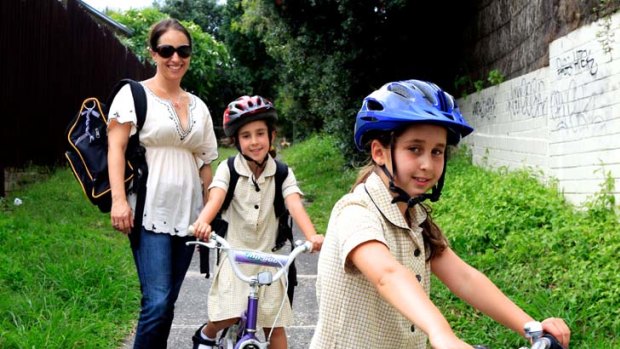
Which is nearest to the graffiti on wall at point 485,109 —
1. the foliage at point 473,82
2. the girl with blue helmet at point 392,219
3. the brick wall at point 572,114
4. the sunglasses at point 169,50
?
the foliage at point 473,82

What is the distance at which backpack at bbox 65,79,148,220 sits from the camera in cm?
350

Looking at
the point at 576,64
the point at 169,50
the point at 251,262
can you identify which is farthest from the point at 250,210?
the point at 576,64

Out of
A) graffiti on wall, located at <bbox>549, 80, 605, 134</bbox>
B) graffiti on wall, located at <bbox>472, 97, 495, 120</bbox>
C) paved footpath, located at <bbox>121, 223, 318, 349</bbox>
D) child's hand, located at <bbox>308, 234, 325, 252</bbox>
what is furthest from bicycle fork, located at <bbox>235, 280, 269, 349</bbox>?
graffiti on wall, located at <bbox>472, 97, 495, 120</bbox>

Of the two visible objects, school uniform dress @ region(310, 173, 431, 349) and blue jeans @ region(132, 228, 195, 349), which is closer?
school uniform dress @ region(310, 173, 431, 349)

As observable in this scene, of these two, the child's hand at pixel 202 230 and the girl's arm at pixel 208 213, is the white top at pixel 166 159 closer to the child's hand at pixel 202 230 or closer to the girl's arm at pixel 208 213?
the girl's arm at pixel 208 213

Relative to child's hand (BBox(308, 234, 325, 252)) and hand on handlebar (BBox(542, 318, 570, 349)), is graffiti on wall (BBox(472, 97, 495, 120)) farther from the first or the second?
hand on handlebar (BBox(542, 318, 570, 349))

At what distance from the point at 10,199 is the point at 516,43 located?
6.52 m

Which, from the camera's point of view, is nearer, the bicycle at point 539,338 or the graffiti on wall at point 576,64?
the bicycle at point 539,338

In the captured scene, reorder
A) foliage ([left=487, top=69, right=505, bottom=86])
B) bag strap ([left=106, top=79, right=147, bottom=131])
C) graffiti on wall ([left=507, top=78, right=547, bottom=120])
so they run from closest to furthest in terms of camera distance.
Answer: bag strap ([left=106, top=79, right=147, bottom=131]), graffiti on wall ([left=507, top=78, right=547, bottom=120]), foliage ([left=487, top=69, right=505, bottom=86])

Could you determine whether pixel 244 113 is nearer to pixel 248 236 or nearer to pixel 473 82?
pixel 248 236

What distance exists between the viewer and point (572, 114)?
6707 millimetres

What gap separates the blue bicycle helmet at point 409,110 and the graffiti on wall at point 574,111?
14.4 ft

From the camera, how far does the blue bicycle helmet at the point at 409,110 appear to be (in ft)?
6.81

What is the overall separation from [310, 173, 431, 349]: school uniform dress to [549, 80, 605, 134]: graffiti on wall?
4521 millimetres
